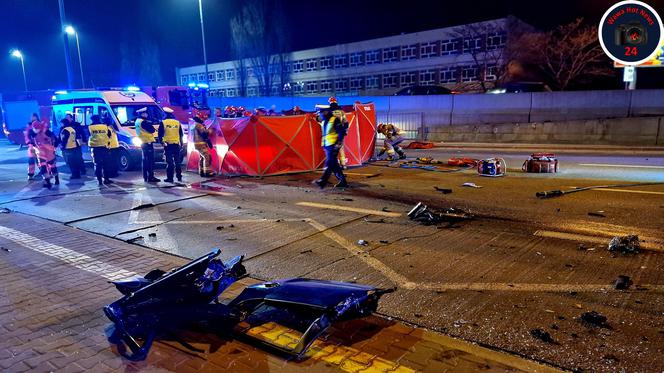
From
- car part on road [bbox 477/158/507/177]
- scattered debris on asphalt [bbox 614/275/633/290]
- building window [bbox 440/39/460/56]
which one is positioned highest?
building window [bbox 440/39/460/56]

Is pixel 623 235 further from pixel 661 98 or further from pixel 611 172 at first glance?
pixel 661 98

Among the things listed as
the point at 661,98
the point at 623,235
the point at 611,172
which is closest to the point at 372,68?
the point at 661,98

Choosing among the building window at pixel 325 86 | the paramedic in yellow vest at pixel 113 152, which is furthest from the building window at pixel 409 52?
the paramedic in yellow vest at pixel 113 152

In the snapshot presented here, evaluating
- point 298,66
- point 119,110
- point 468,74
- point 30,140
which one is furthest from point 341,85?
point 30,140

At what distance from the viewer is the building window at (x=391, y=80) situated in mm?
51312

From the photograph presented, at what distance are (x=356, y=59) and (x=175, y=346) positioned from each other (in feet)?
176

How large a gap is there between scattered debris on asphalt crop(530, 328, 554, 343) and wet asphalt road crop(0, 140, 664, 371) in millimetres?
41

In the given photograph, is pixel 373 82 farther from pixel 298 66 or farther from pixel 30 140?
pixel 30 140

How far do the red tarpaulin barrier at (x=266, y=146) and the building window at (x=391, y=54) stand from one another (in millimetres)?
40711

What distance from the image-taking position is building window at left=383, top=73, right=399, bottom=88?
51312 millimetres

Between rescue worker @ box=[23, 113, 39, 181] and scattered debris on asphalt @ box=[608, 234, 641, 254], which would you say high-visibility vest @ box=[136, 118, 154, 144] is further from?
scattered debris on asphalt @ box=[608, 234, 641, 254]

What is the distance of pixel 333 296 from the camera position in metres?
3.58

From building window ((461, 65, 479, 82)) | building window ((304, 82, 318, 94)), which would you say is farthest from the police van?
building window ((304, 82, 318, 94))

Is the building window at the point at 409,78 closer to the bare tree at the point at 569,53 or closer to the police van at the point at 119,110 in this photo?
the bare tree at the point at 569,53
